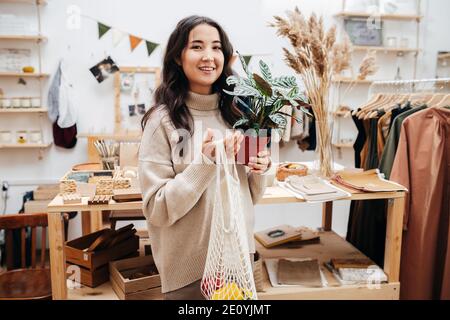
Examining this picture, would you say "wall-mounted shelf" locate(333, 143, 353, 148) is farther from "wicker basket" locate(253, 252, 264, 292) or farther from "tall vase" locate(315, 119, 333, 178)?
"wicker basket" locate(253, 252, 264, 292)

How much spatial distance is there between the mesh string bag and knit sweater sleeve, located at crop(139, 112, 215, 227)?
8 cm

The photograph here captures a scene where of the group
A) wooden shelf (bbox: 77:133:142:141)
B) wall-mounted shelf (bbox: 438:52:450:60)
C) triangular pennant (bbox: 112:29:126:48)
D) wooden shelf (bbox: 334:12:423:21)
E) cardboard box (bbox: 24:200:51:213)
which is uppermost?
wooden shelf (bbox: 334:12:423:21)

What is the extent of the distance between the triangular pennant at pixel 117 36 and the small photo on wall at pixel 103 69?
149 mm

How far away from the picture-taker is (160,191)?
115 cm

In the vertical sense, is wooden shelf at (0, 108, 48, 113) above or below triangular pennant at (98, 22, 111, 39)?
below

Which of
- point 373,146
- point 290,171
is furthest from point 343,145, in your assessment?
point 290,171

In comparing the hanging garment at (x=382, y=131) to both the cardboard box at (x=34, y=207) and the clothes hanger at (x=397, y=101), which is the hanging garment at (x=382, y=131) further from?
the cardboard box at (x=34, y=207)

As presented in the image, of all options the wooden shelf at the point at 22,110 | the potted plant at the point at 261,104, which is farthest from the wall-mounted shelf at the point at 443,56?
the wooden shelf at the point at 22,110

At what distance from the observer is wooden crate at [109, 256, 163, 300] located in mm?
1860

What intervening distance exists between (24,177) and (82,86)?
97 cm

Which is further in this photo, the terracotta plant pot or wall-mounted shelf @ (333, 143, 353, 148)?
wall-mounted shelf @ (333, 143, 353, 148)

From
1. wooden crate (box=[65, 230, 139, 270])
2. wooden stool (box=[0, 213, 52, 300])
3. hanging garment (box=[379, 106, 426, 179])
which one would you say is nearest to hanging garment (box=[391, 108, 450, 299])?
hanging garment (box=[379, 106, 426, 179])
